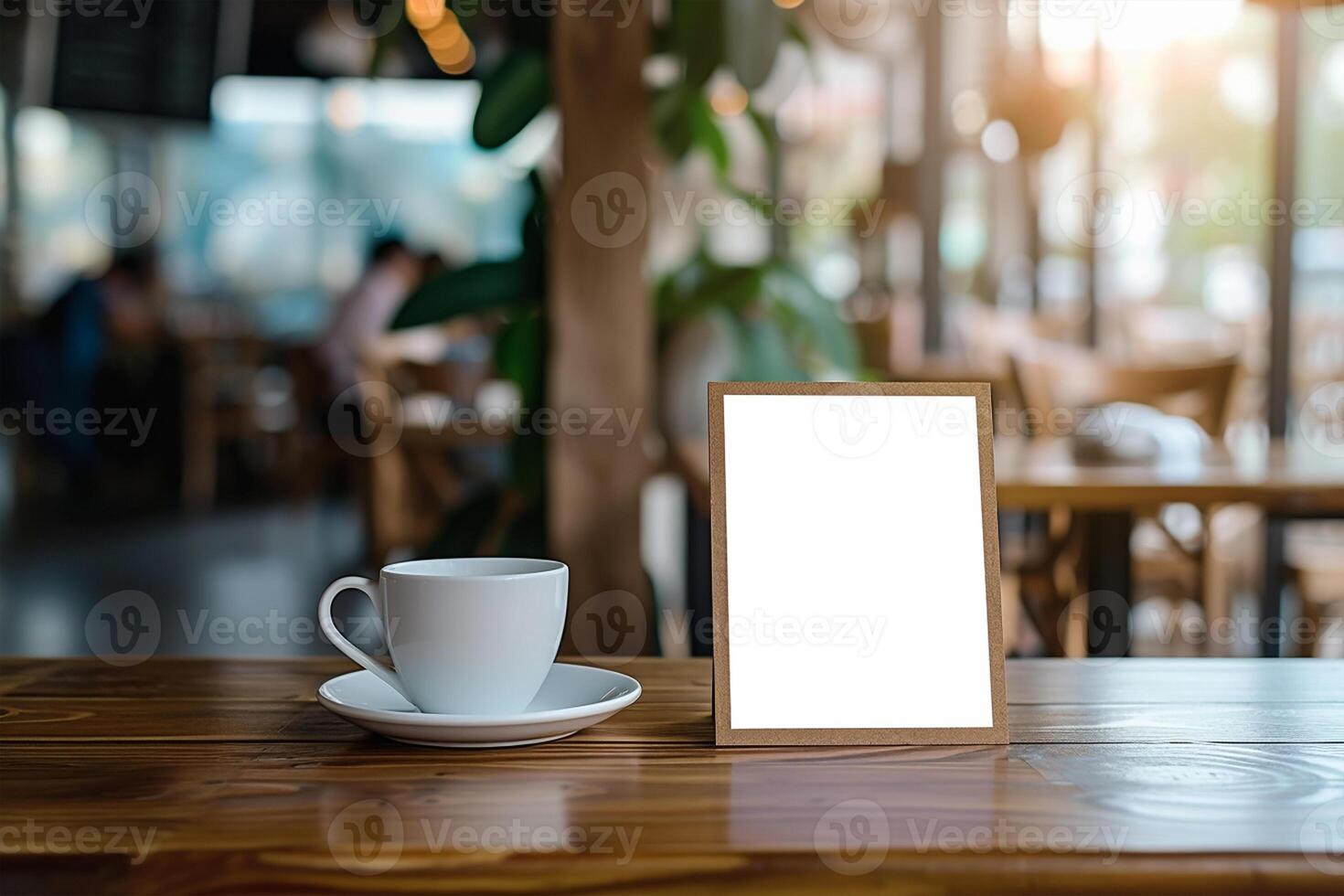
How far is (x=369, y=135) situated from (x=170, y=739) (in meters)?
10.8

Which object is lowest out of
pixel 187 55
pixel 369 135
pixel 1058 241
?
pixel 1058 241

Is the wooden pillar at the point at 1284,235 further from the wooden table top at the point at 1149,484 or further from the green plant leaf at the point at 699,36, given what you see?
the green plant leaf at the point at 699,36

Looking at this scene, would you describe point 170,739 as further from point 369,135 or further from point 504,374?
point 369,135

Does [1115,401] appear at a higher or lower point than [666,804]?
higher

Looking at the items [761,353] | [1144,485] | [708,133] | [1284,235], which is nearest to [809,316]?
[761,353]

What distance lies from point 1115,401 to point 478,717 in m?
2.70

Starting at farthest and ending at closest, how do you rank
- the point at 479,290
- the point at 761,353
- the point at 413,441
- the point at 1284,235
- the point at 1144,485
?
1. the point at 413,441
2. the point at 1284,235
3. the point at 761,353
4. the point at 1144,485
5. the point at 479,290

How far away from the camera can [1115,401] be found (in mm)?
3107

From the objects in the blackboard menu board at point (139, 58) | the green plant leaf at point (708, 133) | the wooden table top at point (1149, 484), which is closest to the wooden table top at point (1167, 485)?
Result: the wooden table top at point (1149, 484)

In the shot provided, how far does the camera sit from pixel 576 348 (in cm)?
179

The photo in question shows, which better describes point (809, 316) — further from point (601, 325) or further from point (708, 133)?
point (601, 325)

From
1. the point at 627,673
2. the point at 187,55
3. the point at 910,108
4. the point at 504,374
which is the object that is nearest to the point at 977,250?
the point at 910,108

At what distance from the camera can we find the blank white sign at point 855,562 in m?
0.69

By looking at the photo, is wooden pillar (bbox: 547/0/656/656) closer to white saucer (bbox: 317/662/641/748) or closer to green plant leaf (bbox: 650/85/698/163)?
green plant leaf (bbox: 650/85/698/163)
